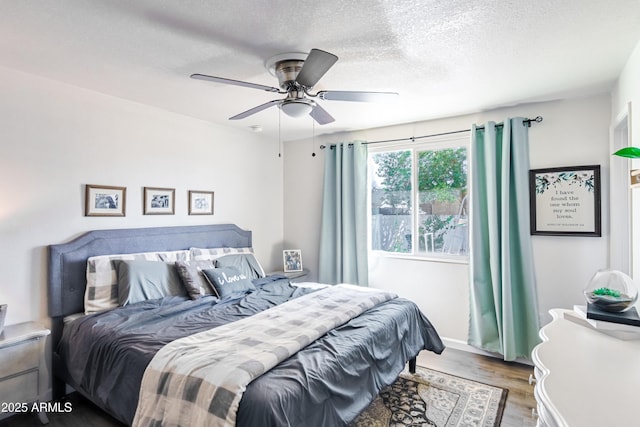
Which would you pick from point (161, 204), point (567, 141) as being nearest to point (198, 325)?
point (161, 204)

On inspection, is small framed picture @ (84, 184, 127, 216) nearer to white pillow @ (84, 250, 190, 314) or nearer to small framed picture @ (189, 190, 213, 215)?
white pillow @ (84, 250, 190, 314)

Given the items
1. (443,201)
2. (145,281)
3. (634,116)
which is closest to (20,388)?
(145,281)

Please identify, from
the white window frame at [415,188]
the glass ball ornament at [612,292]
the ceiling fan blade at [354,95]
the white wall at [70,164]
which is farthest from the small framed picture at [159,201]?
the glass ball ornament at [612,292]

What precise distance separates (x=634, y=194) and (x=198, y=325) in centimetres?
293

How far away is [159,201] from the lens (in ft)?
11.3

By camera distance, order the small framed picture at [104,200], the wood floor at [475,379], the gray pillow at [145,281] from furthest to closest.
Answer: the small framed picture at [104,200], the gray pillow at [145,281], the wood floor at [475,379]

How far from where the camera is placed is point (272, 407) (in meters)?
1.47

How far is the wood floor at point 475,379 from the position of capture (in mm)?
2354

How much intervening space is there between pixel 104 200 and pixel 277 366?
2.29 m

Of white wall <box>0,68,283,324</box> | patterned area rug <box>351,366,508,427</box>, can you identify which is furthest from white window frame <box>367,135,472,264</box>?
white wall <box>0,68,283,324</box>

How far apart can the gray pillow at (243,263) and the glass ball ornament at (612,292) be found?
109 inches

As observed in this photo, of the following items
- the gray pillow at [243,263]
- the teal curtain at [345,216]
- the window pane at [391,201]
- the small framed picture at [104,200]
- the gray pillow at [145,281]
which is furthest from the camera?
the teal curtain at [345,216]

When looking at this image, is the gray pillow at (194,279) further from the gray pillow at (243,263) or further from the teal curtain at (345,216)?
the teal curtain at (345,216)

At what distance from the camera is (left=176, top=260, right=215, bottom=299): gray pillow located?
302 centimetres
